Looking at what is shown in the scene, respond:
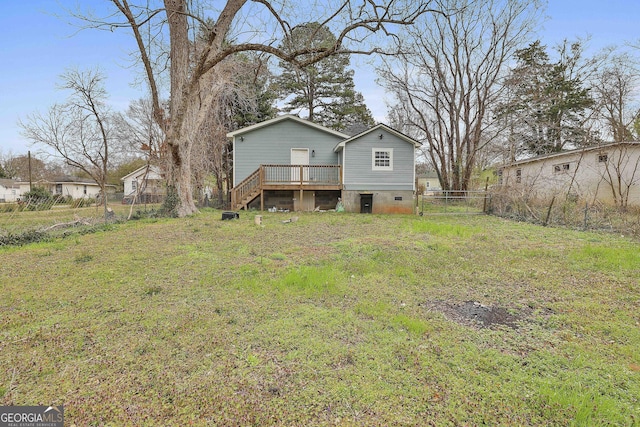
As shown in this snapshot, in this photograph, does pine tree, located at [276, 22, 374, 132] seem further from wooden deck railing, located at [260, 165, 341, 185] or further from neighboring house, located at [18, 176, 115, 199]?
neighboring house, located at [18, 176, 115, 199]

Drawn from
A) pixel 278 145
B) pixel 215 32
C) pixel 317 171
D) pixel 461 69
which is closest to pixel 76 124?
pixel 278 145

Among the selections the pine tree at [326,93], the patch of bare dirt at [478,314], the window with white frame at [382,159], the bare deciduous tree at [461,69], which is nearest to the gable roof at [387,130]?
the window with white frame at [382,159]

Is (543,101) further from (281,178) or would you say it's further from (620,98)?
(281,178)

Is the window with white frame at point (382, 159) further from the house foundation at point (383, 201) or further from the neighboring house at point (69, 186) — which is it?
the neighboring house at point (69, 186)

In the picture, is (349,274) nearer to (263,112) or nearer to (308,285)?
(308,285)


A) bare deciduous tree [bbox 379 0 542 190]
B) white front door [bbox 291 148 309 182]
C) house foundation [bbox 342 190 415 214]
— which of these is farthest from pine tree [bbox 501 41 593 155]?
white front door [bbox 291 148 309 182]

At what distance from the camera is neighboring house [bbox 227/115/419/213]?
13992mm

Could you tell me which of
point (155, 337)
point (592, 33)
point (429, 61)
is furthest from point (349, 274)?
point (592, 33)

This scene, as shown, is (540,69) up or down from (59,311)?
up

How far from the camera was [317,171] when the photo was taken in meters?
14.8

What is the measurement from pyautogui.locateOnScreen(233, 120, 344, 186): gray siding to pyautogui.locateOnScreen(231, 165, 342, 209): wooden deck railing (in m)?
0.81

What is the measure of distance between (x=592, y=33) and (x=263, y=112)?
18972mm

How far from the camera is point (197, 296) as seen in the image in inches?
147

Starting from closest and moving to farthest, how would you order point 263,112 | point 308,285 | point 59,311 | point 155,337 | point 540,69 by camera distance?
point 155,337
point 59,311
point 308,285
point 263,112
point 540,69
